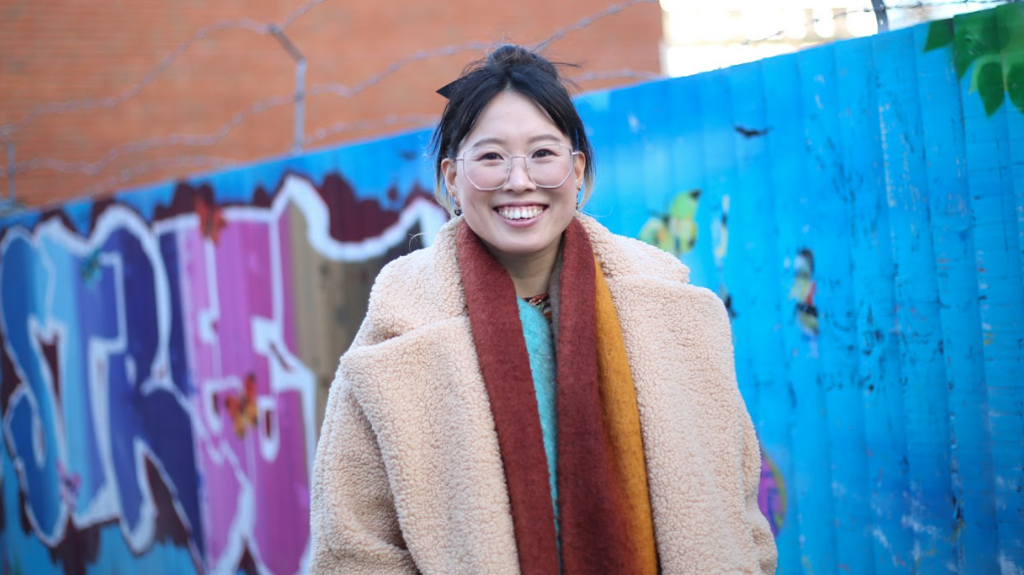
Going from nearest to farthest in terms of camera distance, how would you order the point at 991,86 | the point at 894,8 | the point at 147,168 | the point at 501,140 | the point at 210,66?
the point at 501,140
the point at 991,86
the point at 894,8
the point at 147,168
the point at 210,66

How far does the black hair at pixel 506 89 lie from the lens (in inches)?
79.4

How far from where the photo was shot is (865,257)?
293 cm

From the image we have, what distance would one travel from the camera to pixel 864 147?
115 inches

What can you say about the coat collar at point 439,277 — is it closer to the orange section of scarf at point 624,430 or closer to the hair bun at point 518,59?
the orange section of scarf at point 624,430

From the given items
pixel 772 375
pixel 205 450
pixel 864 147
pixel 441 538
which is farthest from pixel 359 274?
pixel 441 538

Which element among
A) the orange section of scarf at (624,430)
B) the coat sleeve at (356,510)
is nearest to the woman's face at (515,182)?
the orange section of scarf at (624,430)

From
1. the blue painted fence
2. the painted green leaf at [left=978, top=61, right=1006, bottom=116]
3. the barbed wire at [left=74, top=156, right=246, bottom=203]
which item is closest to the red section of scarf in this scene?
the blue painted fence

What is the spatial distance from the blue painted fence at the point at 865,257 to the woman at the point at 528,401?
3.26ft

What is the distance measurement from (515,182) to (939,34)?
157 cm

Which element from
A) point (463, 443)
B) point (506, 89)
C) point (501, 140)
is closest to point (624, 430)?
point (463, 443)

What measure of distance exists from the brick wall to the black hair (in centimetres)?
824

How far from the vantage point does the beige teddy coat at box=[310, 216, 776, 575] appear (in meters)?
1.87

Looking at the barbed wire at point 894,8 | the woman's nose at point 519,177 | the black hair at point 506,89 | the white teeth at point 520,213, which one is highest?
the barbed wire at point 894,8

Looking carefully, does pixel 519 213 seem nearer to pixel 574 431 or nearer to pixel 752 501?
pixel 574 431
